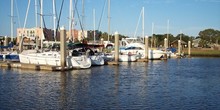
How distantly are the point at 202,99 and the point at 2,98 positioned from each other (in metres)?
14.6

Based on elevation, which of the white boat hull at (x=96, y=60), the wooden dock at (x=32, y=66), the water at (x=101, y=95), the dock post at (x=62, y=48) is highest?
the dock post at (x=62, y=48)

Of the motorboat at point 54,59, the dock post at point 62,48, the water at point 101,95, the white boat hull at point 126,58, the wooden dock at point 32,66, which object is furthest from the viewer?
the white boat hull at point 126,58

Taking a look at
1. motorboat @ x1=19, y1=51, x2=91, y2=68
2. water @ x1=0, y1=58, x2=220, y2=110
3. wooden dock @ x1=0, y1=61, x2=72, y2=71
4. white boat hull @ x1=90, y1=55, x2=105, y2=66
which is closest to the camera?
water @ x1=0, y1=58, x2=220, y2=110

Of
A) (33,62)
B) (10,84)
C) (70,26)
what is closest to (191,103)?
(10,84)

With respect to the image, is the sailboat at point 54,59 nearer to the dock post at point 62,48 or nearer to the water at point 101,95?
the dock post at point 62,48

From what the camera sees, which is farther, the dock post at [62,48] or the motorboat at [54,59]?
the motorboat at [54,59]

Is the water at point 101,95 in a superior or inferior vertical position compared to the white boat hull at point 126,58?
inferior

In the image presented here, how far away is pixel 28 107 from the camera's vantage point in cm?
2127

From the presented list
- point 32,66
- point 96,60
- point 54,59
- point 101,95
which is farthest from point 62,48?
point 101,95

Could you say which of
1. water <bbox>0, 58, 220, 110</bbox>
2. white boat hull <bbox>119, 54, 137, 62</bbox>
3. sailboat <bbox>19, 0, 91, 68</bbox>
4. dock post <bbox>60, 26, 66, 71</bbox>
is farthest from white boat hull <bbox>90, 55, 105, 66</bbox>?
water <bbox>0, 58, 220, 110</bbox>

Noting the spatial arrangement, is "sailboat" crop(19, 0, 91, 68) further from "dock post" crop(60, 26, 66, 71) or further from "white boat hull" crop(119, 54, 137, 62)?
"white boat hull" crop(119, 54, 137, 62)

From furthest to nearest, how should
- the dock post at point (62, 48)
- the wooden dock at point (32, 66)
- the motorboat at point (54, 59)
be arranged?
the motorboat at point (54, 59), the wooden dock at point (32, 66), the dock post at point (62, 48)

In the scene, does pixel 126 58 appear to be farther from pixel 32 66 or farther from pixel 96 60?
pixel 32 66

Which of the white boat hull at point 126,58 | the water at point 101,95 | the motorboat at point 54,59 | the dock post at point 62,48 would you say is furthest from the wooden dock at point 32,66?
the white boat hull at point 126,58
